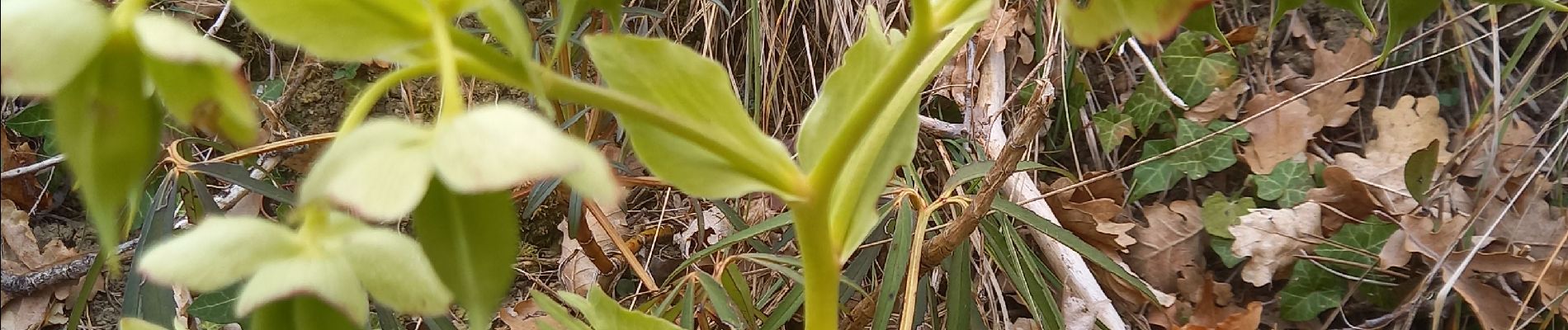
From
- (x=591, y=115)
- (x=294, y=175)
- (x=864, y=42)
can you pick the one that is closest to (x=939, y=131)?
(x=591, y=115)

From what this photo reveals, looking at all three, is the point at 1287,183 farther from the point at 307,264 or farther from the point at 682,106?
the point at 307,264

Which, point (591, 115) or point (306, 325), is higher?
point (306, 325)

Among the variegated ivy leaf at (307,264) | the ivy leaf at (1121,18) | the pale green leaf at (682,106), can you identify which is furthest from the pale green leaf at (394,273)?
the ivy leaf at (1121,18)

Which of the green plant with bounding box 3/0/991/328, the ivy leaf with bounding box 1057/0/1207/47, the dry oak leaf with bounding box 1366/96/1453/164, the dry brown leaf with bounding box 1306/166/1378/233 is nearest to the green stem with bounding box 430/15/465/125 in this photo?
the green plant with bounding box 3/0/991/328

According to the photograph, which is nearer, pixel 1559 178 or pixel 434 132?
pixel 434 132

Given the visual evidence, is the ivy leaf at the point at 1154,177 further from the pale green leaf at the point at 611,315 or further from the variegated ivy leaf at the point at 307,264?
the variegated ivy leaf at the point at 307,264

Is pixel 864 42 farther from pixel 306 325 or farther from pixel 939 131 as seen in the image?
pixel 939 131
